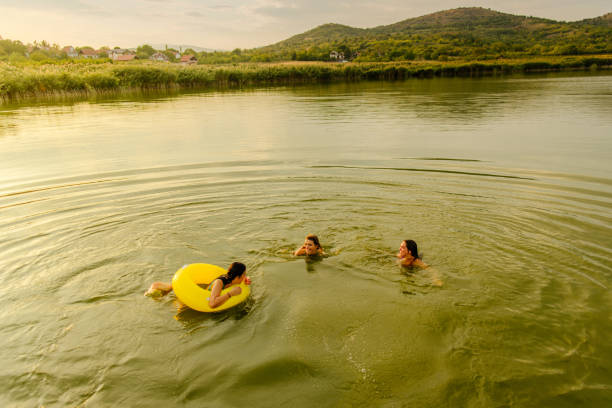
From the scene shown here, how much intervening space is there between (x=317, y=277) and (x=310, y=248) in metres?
0.58

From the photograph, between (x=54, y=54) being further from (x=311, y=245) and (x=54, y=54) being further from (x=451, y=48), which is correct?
(x=311, y=245)

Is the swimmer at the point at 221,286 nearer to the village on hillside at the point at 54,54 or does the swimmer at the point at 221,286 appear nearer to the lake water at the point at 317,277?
the lake water at the point at 317,277

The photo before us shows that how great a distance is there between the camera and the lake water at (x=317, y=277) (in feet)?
13.4

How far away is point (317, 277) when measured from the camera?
6371 millimetres

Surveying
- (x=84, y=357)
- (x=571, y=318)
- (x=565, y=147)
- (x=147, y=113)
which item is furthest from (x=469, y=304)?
(x=147, y=113)

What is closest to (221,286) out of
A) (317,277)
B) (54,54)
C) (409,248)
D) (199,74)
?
(317,277)

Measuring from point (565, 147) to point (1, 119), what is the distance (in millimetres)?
32606

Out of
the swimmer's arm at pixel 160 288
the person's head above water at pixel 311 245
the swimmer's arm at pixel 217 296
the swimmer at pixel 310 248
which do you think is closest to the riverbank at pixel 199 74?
the swimmer's arm at pixel 160 288

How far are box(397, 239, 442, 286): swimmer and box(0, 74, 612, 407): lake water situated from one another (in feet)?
0.53

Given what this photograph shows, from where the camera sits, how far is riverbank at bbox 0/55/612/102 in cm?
3788

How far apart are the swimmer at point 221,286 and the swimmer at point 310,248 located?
1269 millimetres

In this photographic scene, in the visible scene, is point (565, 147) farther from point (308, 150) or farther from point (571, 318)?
point (571, 318)

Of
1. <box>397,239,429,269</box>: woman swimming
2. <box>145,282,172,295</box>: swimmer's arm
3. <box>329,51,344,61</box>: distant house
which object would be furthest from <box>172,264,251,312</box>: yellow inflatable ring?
<box>329,51,344,61</box>: distant house

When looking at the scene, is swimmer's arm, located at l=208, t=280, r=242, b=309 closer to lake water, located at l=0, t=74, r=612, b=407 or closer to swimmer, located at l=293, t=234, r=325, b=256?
lake water, located at l=0, t=74, r=612, b=407
